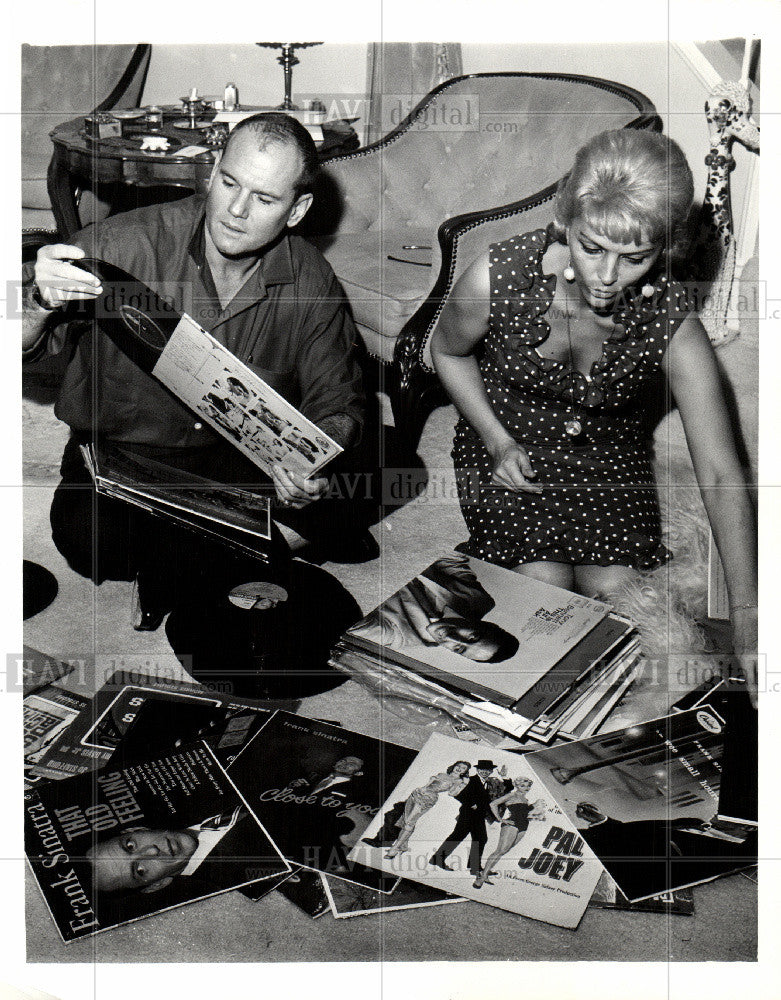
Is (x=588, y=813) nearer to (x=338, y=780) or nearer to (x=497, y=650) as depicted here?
(x=497, y=650)

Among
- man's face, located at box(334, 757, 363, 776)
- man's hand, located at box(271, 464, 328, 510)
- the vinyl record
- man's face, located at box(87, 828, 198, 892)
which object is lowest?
man's face, located at box(87, 828, 198, 892)

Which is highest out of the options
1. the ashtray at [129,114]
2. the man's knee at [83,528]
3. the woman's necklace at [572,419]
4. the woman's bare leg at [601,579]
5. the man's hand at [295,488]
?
the ashtray at [129,114]

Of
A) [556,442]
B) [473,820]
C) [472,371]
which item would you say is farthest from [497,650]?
[472,371]

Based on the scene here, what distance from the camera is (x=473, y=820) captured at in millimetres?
1825

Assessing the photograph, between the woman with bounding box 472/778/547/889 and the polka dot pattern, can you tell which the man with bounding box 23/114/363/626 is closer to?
the polka dot pattern

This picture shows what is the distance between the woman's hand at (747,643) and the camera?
1.93 meters

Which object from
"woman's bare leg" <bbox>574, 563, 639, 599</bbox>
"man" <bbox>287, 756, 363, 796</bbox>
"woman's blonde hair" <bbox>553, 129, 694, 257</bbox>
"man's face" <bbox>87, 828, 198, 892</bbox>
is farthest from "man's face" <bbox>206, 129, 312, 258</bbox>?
"man's face" <bbox>87, 828, 198, 892</bbox>

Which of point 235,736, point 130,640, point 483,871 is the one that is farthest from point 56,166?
point 483,871

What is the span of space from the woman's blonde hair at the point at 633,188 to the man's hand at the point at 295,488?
2.13 ft

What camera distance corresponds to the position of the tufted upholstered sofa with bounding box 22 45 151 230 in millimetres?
1857

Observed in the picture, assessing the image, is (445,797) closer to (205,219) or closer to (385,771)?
(385,771)

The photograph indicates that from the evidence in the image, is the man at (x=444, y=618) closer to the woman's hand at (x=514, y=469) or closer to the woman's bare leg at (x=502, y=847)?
the woman's hand at (x=514, y=469)

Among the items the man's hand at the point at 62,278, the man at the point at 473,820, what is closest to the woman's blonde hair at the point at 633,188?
the man's hand at the point at 62,278

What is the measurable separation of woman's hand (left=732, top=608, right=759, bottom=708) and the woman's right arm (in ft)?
1.44
